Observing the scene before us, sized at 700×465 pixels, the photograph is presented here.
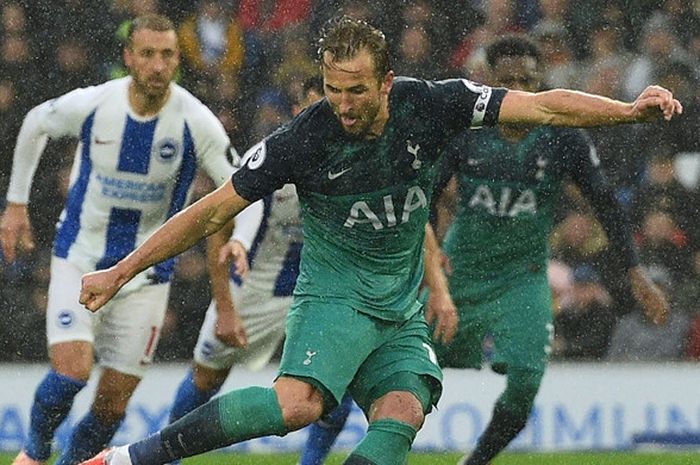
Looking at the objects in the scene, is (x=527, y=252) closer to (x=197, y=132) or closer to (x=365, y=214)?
(x=197, y=132)

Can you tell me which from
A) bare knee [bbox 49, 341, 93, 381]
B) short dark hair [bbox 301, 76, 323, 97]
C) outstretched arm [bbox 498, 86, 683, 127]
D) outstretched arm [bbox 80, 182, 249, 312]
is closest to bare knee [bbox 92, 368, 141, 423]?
bare knee [bbox 49, 341, 93, 381]

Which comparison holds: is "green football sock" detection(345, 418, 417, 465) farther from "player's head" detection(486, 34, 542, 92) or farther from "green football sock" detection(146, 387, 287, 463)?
"player's head" detection(486, 34, 542, 92)

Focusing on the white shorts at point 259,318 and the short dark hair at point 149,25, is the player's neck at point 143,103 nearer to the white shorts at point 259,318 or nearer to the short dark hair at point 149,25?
the short dark hair at point 149,25

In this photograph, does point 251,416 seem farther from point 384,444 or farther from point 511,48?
point 511,48

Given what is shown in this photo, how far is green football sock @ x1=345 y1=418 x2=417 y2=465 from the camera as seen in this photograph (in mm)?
5984

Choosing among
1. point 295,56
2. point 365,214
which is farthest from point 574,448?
point 365,214

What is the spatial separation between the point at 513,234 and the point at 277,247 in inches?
50.7

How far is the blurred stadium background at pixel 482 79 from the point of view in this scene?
35.2 ft

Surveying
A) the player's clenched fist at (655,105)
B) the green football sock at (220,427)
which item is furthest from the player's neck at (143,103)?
the player's clenched fist at (655,105)

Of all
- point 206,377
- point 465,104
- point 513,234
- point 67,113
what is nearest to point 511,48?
point 513,234

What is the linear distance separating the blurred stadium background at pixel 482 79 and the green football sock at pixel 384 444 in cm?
458

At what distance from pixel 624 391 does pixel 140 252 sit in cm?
535

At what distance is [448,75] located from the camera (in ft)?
40.7

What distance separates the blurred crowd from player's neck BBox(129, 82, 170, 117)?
11.5ft
